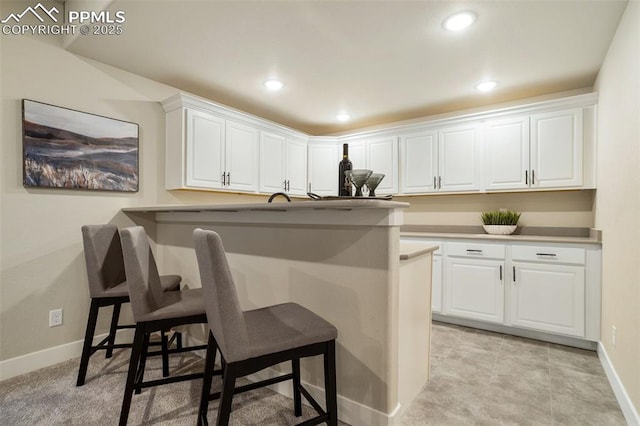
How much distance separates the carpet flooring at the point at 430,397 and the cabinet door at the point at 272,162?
2.13 meters

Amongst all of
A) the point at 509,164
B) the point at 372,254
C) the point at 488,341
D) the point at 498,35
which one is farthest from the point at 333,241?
the point at 509,164

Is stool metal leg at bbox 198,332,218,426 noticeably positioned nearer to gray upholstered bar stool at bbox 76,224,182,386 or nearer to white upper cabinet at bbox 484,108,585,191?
gray upholstered bar stool at bbox 76,224,182,386

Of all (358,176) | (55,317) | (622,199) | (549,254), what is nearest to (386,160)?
(549,254)

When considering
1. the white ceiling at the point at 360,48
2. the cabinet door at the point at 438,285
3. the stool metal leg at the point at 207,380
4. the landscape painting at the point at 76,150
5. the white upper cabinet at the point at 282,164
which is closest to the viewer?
the stool metal leg at the point at 207,380

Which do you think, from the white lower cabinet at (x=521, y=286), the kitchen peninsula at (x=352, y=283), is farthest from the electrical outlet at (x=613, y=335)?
the kitchen peninsula at (x=352, y=283)

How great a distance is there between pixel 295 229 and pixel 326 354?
2.32 ft

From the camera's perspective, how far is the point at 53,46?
238cm

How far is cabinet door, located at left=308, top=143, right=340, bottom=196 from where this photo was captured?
4.59m

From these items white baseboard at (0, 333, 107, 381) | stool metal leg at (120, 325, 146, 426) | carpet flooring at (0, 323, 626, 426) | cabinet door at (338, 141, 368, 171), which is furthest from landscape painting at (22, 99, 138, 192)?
cabinet door at (338, 141, 368, 171)

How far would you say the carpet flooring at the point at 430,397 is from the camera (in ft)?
5.58

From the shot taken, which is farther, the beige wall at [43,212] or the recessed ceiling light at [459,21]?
the beige wall at [43,212]

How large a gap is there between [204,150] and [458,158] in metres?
2.73

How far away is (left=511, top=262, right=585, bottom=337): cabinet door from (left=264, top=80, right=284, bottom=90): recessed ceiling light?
110 inches

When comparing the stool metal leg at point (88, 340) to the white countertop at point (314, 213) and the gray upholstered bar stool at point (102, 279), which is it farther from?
the white countertop at point (314, 213)
